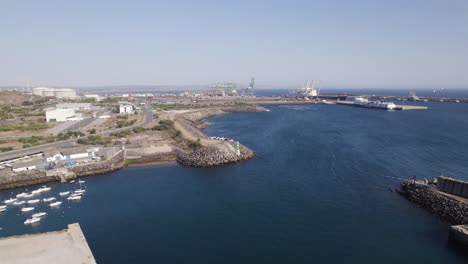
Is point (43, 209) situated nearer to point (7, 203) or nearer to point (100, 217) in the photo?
point (7, 203)

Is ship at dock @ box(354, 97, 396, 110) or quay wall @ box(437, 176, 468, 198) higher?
ship at dock @ box(354, 97, 396, 110)

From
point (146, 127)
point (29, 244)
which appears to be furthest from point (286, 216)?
point (146, 127)

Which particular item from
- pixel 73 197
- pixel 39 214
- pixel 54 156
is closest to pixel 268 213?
pixel 73 197

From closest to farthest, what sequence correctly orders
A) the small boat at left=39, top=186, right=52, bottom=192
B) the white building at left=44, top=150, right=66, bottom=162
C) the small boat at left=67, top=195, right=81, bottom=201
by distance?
1. the small boat at left=67, top=195, right=81, bottom=201
2. the small boat at left=39, top=186, right=52, bottom=192
3. the white building at left=44, top=150, right=66, bottom=162

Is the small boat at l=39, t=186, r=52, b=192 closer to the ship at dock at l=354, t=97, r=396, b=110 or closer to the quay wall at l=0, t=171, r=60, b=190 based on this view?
the quay wall at l=0, t=171, r=60, b=190

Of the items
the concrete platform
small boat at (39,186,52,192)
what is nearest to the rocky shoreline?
small boat at (39,186,52,192)
